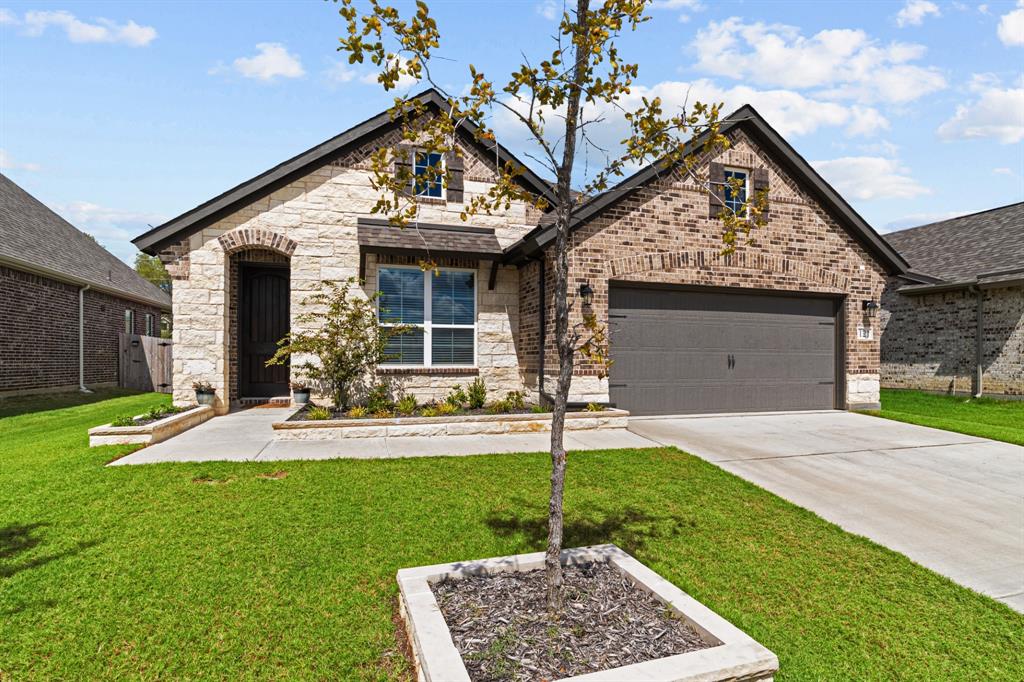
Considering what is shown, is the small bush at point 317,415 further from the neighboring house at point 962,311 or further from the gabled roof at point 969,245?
the gabled roof at point 969,245

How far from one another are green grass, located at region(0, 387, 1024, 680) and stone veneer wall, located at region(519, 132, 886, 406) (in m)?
4.37

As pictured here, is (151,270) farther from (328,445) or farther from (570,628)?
(570,628)

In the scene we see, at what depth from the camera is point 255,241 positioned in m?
9.88

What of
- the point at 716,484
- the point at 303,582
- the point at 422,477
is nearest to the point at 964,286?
the point at 716,484

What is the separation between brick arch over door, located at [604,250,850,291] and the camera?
31.7ft

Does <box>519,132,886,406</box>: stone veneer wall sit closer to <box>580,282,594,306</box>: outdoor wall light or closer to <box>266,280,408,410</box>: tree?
<box>580,282,594,306</box>: outdoor wall light

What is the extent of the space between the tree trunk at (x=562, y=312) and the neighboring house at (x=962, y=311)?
13.2 metres

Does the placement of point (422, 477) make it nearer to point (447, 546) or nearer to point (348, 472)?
point (348, 472)

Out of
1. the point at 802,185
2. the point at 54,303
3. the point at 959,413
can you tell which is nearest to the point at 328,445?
the point at 802,185

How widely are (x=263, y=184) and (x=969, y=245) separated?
20731 millimetres

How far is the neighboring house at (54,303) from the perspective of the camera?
509 inches

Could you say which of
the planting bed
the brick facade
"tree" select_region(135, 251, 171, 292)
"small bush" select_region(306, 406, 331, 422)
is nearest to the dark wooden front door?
"small bush" select_region(306, 406, 331, 422)

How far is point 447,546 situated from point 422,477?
1.86 m

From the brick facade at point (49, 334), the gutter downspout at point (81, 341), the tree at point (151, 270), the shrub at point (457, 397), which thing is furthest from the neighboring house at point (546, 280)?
the tree at point (151, 270)
